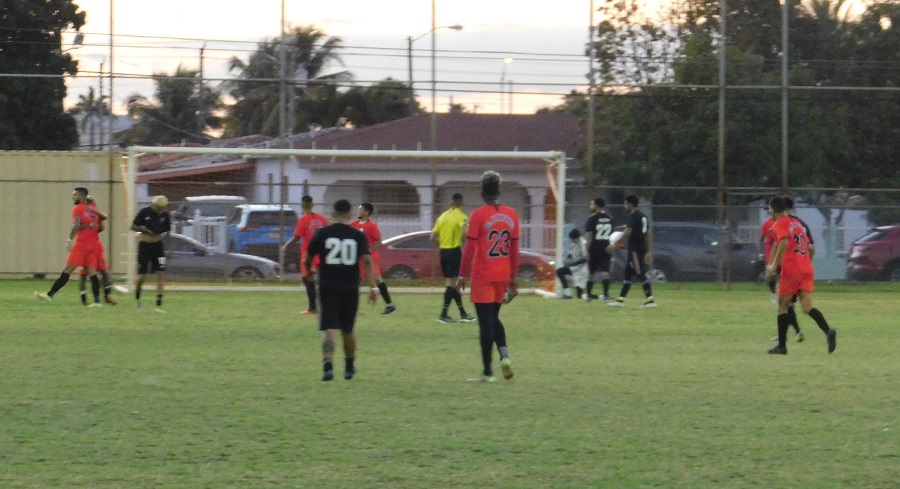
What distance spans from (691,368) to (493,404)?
11.6 ft

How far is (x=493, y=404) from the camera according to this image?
10.0 metres

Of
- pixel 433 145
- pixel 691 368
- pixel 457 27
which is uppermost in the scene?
pixel 457 27

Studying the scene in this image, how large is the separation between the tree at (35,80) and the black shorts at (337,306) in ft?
79.1

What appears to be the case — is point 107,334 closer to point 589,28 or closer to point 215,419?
point 215,419

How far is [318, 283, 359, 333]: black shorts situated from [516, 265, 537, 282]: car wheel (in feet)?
51.4

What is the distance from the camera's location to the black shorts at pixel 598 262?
930 inches

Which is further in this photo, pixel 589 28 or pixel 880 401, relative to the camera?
pixel 589 28

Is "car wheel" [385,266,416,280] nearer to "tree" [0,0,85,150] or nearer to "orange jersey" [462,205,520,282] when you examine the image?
"tree" [0,0,85,150]

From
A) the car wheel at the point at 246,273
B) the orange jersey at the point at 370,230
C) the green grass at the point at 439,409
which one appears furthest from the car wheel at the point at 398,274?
the green grass at the point at 439,409

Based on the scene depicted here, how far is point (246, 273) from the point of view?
2730 cm

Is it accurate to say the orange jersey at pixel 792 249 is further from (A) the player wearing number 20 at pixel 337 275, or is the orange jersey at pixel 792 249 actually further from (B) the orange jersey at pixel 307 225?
(B) the orange jersey at pixel 307 225

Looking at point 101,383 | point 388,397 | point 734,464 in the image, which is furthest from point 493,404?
point 101,383

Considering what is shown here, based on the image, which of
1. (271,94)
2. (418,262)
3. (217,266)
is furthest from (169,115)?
(418,262)

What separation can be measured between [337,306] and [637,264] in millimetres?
11740
